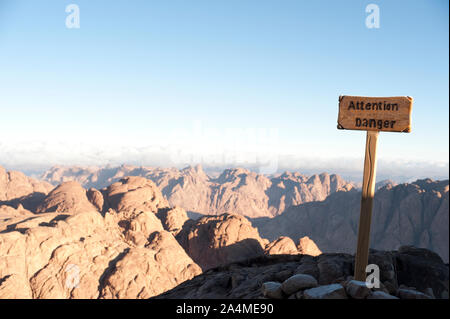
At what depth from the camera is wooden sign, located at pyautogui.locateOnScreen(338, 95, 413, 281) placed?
656 centimetres

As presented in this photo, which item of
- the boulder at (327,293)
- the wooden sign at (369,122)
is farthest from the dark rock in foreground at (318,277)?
the wooden sign at (369,122)

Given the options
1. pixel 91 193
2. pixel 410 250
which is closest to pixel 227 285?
pixel 410 250

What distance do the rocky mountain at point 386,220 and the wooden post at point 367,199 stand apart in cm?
8702

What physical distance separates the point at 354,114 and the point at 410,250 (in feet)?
51.5

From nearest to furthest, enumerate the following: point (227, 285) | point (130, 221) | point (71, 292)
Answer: point (227, 285), point (71, 292), point (130, 221)

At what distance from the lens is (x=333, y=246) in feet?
318

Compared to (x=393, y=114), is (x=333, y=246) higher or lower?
lower

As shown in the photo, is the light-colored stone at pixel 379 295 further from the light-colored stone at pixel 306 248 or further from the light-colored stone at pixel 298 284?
the light-colored stone at pixel 306 248

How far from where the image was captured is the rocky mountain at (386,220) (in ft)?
274

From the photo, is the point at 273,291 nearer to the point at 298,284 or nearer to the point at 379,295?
the point at 298,284
